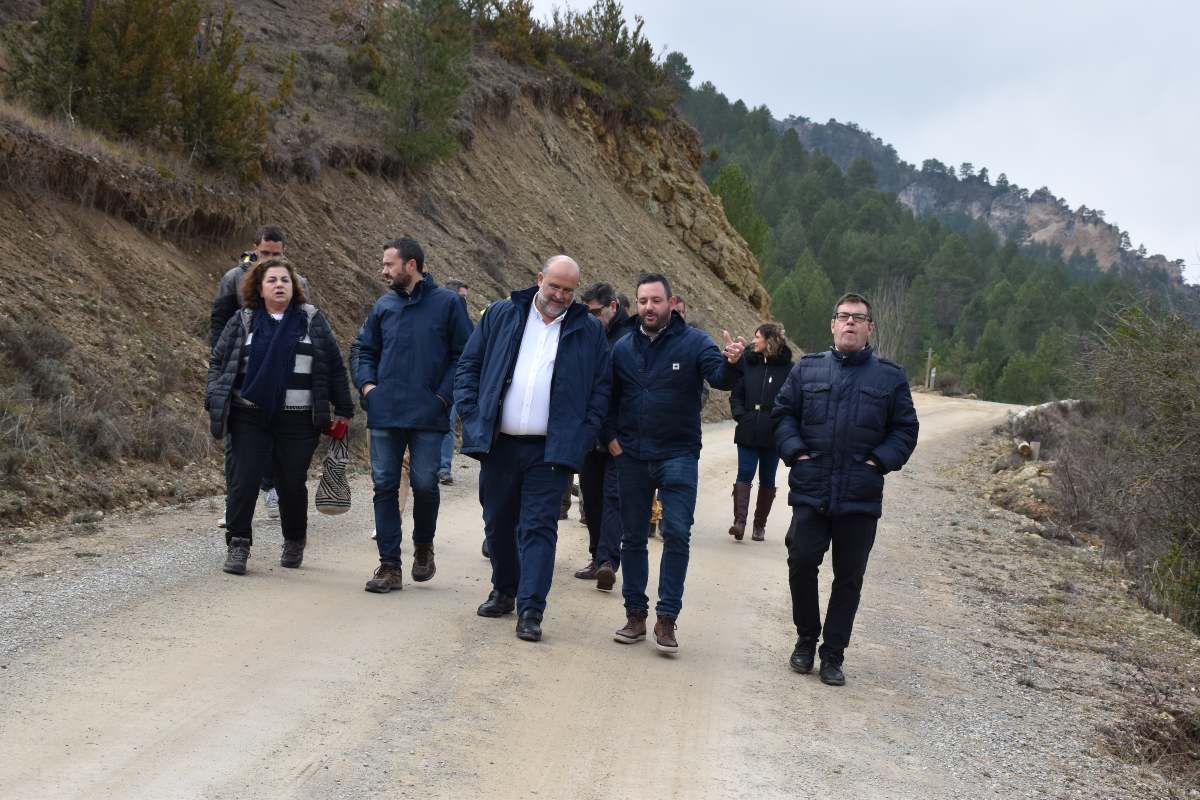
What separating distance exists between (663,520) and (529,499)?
83cm

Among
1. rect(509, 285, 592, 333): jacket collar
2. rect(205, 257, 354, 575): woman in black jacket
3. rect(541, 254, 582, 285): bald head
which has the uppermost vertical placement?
rect(541, 254, 582, 285): bald head

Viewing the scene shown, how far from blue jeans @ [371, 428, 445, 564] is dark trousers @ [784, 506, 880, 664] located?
8.24ft

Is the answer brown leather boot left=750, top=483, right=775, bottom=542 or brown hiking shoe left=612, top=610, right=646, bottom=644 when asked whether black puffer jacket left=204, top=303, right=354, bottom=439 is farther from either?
brown leather boot left=750, top=483, right=775, bottom=542

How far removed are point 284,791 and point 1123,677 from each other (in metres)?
6.26

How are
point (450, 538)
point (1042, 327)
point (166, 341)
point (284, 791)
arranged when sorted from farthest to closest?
point (1042, 327), point (166, 341), point (450, 538), point (284, 791)

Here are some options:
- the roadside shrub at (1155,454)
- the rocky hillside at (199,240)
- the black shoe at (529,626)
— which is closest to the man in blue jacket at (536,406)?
Answer: the black shoe at (529,626)

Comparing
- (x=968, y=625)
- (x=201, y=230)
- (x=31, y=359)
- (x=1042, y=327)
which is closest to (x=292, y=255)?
(x=201, y=230)

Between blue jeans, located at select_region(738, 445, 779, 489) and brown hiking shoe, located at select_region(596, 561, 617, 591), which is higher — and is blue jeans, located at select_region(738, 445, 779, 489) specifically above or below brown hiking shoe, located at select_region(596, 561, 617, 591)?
above

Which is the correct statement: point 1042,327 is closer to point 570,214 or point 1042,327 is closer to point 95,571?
point 570,214

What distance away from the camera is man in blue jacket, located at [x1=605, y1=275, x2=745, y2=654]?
24.2ft

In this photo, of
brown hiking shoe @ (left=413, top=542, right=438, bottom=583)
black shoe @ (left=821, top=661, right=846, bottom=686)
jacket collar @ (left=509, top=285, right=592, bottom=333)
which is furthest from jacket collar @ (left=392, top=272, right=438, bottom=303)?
black shoe @ (left=821, top=661, right=846, bottom=686)

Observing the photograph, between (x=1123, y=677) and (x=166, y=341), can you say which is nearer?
(x=1123, y=677)

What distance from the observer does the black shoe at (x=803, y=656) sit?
7.37 metres

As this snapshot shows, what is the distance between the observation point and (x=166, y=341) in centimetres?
1413
